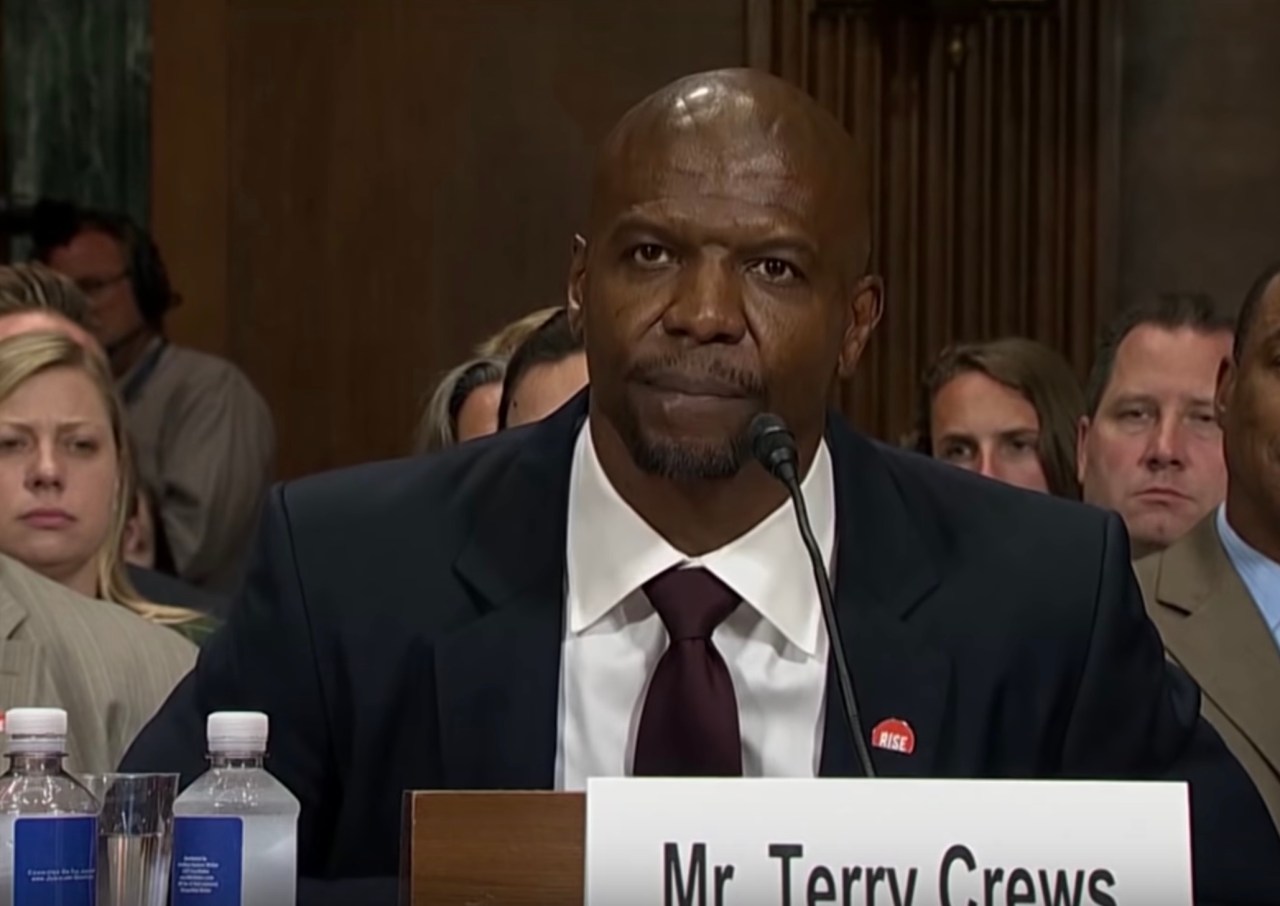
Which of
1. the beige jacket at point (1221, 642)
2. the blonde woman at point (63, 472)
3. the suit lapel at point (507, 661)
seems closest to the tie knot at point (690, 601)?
the suit lapel at point (507, 661)

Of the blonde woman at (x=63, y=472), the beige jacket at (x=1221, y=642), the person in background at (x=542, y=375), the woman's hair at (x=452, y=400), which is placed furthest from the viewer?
the woman's hair at (x=452, y=400)

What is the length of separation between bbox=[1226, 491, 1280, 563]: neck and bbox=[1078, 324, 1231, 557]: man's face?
859 millimetres

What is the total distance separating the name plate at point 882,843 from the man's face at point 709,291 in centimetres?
59

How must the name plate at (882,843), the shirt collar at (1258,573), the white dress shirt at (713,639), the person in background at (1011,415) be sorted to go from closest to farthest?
the name plate at (882,843) < the white dress shirt at (713,639) < the shirt collar at (1258,573) < the person in background at (1011,415)

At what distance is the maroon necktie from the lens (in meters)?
2.21

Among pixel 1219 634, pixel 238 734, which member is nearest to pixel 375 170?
pixel 1219 634

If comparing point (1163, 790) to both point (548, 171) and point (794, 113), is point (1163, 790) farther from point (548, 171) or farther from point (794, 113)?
point (548, 171)

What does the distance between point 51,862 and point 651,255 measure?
756mm

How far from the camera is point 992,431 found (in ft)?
15.4

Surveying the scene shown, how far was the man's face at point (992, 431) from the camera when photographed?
4.67 meters

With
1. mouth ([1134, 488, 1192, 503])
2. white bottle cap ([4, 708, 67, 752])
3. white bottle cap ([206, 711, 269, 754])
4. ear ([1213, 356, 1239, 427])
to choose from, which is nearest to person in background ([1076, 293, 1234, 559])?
mouth ([1134, 488, 1192, 503])

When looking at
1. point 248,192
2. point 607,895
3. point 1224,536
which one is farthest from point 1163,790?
point 248,192

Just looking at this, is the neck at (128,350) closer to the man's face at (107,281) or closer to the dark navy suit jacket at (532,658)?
the man's face at (107,281)

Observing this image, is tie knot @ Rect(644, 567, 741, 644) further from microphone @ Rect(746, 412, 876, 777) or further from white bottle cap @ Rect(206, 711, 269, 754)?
white bottle cap @ Rect(206, 711, 269, 754)
